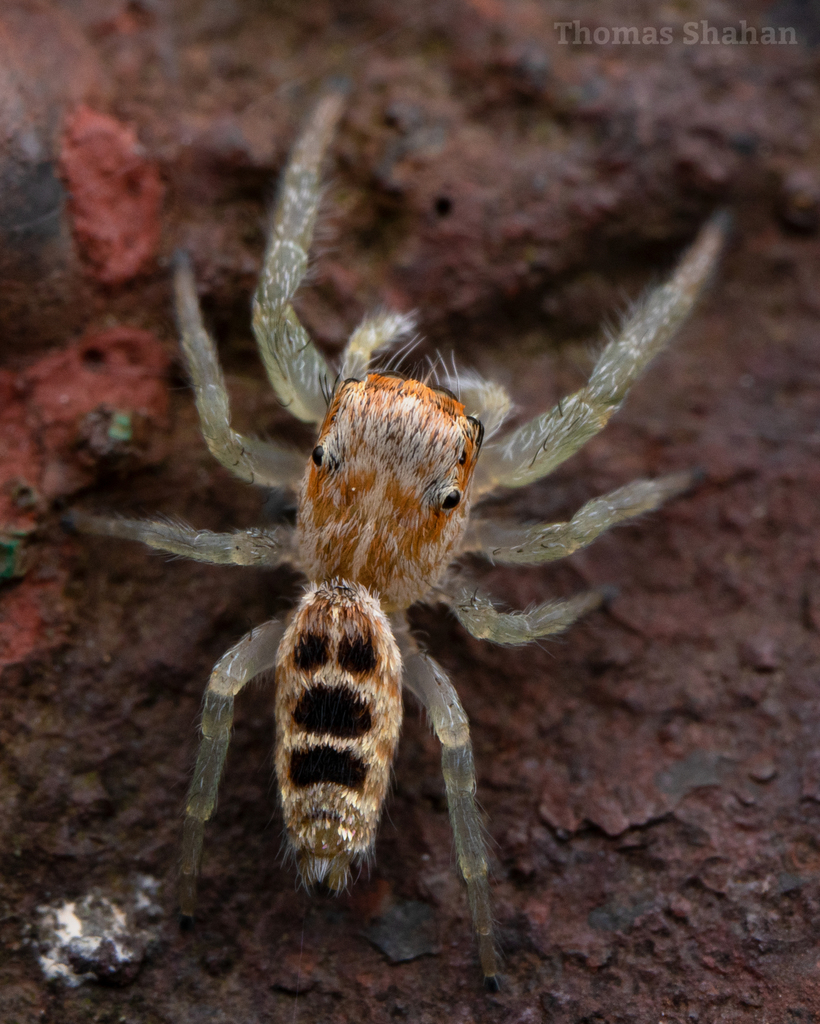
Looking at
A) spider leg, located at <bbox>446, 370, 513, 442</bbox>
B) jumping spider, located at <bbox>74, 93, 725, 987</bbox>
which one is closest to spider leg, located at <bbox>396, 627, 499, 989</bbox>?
jumping spider, located at <bbox>74, 93, 725, 987</bbox>

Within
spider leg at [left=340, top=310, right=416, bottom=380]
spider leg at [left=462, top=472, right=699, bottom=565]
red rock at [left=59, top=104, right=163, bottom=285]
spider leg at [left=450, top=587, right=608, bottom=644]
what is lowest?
spider leg at [left=450, top=587, right=608, bottom=644]

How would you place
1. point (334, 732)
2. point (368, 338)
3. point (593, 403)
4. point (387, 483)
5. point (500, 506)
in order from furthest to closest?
point (500, 506), point (368, 338), point (593, 403), point (387, 483), point (334, 732)

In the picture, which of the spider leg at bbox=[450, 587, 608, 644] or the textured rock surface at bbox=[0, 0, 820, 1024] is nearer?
the textured rock surface at bbox=[0, 0, 820, 1024]

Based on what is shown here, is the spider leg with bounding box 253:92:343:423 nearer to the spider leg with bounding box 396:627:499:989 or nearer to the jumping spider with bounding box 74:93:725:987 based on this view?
the jumping spider with bounding box 74:93:725:987

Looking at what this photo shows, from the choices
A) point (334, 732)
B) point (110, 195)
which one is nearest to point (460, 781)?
point (334, 732)

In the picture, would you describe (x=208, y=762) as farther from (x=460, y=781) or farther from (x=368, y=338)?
(x=368, y=338)

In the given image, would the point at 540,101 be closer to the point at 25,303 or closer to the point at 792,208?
the point at 792,208

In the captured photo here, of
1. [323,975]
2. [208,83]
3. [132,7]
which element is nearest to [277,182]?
[208,83]
